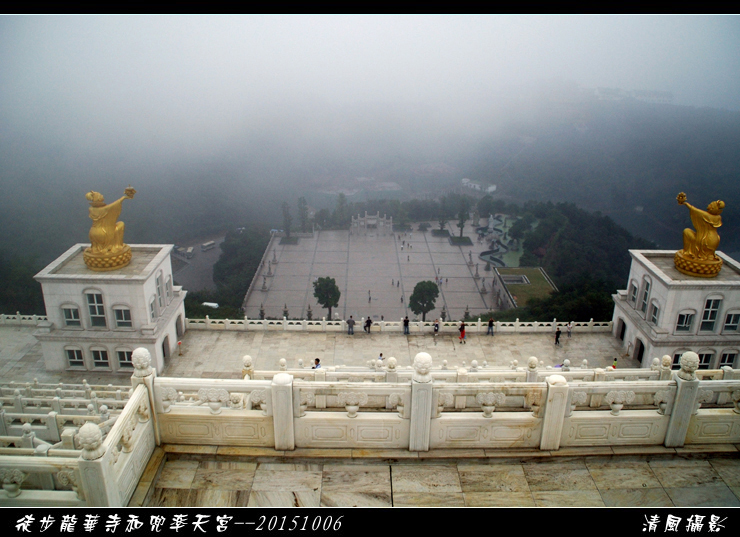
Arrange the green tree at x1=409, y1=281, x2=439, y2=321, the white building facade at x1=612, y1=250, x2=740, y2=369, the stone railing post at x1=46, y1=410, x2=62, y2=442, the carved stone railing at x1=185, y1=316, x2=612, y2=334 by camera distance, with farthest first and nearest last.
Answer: the green tree at x1=409, y1=281, x2=439, y2=321
the carved stone railing at x1=185, y1=316, x2=612, y2=334
the white building facade at x1=612, y1=250, x2=740, y2=369
the stone railing post at x1=46, y1=410, x2=62, y2=442

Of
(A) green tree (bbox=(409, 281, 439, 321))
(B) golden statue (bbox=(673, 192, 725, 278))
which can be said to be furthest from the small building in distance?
(B) golden statue (bbox=(673, 192, 725, 278))

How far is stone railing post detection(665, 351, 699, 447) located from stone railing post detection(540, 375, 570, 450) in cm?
188

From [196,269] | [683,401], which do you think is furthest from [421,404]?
[196,269]

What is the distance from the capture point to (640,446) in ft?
31.0

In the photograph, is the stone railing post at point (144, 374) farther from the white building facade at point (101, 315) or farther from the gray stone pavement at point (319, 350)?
the gray stone pavement at point (319, 350)

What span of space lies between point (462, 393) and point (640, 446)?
10.6 ft

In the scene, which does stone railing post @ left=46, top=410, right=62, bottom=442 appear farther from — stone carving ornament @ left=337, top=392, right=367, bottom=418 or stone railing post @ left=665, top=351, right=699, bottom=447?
stone railing post @ left=665, top=351, right=699, bottom=447

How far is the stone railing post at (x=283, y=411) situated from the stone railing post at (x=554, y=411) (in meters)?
4.15

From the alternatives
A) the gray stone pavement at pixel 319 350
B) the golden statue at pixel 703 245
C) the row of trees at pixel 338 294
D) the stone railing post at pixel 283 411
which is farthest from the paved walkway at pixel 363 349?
the row of trees at pixel 338 294

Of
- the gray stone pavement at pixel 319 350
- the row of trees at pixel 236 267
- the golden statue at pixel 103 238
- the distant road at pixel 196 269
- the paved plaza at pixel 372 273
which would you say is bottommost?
the distant road at pixel 196 269

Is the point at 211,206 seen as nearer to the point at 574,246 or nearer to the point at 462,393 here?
the point at 574,246

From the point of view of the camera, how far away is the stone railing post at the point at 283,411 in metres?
8.79

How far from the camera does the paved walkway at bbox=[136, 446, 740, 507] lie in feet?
27.3

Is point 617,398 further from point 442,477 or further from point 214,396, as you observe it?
point 214,396
